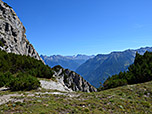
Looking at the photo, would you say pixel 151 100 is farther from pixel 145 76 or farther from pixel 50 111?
pixel 145 76

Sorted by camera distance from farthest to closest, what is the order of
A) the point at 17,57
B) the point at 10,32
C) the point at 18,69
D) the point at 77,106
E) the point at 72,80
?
the point at 72,80, the point at 10,32, the point at 17,57, the point at 18,69, the point at 77,106

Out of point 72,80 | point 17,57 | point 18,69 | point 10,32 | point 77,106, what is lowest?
point 72,80

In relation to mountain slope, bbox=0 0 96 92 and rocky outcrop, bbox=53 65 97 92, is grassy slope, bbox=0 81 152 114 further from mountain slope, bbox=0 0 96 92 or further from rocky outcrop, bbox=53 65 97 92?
rocky outcrop, bbox=53 65 97 92

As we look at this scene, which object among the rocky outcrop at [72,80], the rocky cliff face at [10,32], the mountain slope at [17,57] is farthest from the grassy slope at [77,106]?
the rocky outcrop at [72,80]

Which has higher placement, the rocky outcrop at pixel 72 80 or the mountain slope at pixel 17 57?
the mountain slope at pixel 17 57

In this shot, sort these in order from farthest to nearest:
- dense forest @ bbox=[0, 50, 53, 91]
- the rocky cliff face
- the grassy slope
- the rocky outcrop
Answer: the rocky outcrop
the rocky cliff face
dense forest @ bbox=[0, 50, 53, 91]
the grassy slope

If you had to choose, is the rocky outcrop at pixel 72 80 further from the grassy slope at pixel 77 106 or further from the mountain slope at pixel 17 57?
the grassy slope at pixel 77 106

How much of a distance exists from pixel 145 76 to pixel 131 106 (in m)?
27.1

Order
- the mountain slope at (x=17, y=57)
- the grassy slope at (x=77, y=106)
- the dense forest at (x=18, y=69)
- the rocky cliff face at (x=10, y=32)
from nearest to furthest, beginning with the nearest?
1. the grassy slope at (x=77, y=106)
2. the dense forest at (x=18, y=69)
3. the mountain slope at (x=17, y=57)
4. the rocky cliff face at (x=10, y=32)

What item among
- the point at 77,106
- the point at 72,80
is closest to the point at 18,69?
the point at 77,106

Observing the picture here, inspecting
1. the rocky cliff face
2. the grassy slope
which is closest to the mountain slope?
the rocky cliff face

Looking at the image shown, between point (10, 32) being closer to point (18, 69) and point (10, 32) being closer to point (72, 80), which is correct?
point (18, 69)

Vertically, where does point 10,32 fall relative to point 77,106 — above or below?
above

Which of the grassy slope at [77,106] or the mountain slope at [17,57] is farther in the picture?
the mountain slope at [17,57]
